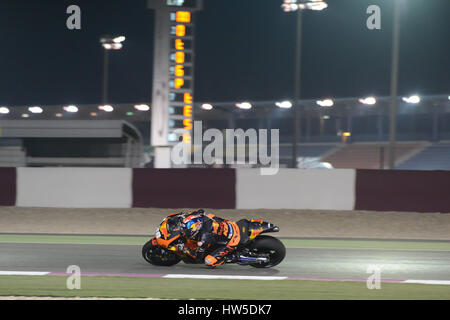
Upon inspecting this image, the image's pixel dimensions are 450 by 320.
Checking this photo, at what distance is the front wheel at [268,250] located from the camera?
32.1 feet

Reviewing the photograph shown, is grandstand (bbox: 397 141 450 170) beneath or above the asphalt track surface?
above

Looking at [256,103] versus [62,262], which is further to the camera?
[256,103]

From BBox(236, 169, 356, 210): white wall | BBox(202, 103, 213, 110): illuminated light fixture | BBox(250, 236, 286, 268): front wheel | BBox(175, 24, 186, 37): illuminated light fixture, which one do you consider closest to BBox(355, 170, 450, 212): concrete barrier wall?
BBox(236, 169, 356, 210): white wall

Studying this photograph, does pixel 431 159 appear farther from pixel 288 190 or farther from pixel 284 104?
pixel 288 190

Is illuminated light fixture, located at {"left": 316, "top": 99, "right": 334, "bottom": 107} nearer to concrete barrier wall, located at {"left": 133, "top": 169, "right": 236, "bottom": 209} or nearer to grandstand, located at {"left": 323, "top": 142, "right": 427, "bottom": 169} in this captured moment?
grandstand, located at {"left": 323, "top": 142, "right": 427, "bottom": 169}

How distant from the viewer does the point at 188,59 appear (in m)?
23.9

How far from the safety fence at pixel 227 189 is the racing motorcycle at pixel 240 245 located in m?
8.41

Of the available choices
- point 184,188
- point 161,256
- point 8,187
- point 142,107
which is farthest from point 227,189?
point 142,107

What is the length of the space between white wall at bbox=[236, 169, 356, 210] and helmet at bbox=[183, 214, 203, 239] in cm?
897

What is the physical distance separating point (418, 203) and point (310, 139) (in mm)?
41942

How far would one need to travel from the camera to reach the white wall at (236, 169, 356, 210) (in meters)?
18.3
